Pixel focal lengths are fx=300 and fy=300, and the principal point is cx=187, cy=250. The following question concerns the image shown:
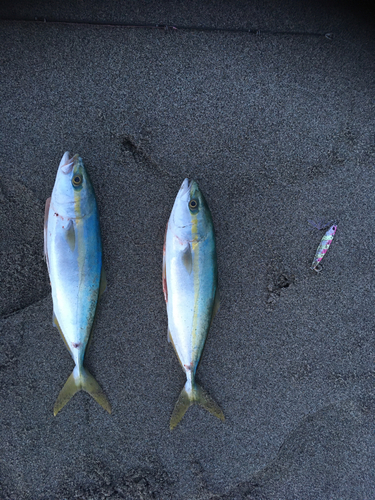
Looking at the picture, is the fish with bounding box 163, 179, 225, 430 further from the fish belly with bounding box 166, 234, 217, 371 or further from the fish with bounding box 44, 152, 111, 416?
the fish with bounding box 44, 152, 111, 416

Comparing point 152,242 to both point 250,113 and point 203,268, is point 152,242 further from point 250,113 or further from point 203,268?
point 250,113

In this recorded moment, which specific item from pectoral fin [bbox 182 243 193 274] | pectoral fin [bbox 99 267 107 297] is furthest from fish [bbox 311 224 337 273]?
pectoral fin [bbox 99 267 107 297]

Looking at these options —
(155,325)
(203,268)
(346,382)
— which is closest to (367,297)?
(346,382)

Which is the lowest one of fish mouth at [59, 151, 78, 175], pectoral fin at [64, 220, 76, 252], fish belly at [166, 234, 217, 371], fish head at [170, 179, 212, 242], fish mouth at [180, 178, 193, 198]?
fish belly at [166, 234, 217, 371]

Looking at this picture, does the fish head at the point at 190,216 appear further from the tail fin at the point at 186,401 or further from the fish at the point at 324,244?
the tail fin at the point at 186,401

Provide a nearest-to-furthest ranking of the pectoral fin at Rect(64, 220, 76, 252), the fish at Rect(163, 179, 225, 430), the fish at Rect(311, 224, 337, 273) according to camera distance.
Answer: the pectoral fin at Rect(64, 220, 76, 252), the fish at Rect(163, 179, 225, 430), the fish at Rect(311, 224, 337, 273)
